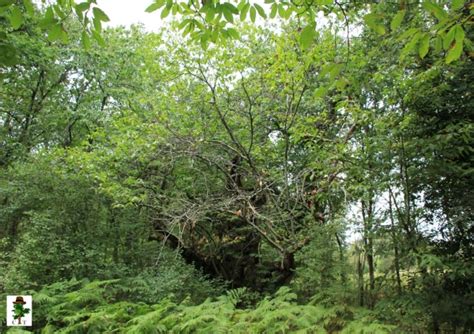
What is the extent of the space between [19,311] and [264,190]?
421 cm

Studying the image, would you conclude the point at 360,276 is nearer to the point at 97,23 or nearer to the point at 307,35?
the point at 307,35

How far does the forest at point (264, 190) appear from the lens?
4570mm

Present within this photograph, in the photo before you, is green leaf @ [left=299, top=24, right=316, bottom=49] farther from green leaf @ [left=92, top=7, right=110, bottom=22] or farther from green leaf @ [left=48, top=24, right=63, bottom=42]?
green leaf @ [left=48, top=24, right=63, bottom=42]

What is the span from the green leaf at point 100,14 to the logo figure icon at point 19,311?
5468 millimetres

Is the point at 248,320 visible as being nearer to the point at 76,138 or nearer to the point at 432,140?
the point at 432,140

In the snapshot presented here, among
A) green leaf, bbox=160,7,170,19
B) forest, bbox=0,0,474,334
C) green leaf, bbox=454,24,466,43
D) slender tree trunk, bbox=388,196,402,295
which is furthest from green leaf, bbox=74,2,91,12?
slender tree trunk, bbox=388,196,402,295

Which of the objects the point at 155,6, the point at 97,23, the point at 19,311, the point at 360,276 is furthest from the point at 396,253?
the point at 19,311

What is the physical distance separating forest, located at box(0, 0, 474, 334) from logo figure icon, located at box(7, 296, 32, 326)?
5.7 inches

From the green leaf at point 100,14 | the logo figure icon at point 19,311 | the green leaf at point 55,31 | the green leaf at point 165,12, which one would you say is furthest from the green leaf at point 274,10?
the logo figure icon at point 19,311

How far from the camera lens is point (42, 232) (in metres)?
6.95

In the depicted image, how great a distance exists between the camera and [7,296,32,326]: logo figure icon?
18.7 feet

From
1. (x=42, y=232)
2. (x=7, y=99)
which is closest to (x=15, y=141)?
(x=7, y=99)

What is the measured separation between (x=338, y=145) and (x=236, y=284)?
4.32 metres

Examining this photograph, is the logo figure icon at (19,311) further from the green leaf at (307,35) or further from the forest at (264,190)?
the green leaf at (307,35)
